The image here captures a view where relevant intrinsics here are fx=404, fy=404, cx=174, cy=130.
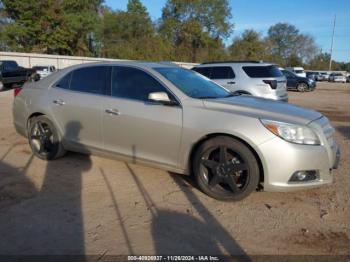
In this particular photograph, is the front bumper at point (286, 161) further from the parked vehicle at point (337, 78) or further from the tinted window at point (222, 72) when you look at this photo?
the parked vehicle at point (337, 78)

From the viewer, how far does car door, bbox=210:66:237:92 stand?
479 inches

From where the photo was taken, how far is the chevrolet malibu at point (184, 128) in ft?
14.9

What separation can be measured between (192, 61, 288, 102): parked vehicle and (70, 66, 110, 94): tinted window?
6363 mm

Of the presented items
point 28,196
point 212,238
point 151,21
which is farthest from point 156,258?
point 151,21

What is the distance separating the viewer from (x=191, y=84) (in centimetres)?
564

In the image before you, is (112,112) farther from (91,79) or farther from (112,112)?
(91,79)

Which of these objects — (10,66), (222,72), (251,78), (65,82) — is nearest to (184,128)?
(65,82)

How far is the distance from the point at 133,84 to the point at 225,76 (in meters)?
7.26

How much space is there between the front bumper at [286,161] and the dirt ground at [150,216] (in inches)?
12.1

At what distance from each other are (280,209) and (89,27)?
52469 millimetres

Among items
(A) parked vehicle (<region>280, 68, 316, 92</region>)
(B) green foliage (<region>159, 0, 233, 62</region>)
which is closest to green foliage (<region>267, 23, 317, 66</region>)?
(B) green foliage (<region>159, 0, 233, 62</region>)

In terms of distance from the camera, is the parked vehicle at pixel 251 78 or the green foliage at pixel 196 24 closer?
the parked vehicle at pixel 251 78

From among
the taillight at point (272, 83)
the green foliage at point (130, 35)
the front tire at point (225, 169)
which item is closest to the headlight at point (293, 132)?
the front tire at point (225, 169)

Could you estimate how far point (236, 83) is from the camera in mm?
12094
